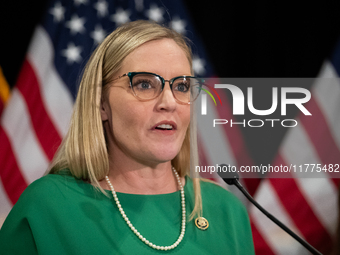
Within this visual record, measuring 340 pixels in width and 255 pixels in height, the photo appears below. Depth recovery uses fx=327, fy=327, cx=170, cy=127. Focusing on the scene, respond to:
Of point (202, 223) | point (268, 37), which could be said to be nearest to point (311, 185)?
point (268, 37)

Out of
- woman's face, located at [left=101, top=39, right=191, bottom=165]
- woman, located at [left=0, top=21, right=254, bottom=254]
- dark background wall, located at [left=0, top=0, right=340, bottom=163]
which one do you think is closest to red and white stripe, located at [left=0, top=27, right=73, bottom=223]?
dark background wall, located at [left=0, top=0, right=340, bottom=163]

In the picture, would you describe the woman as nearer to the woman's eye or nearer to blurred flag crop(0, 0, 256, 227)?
the woman's eye

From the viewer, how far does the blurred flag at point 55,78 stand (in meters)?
Result: 1.83

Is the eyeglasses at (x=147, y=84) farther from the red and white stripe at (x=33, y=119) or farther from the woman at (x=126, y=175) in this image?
the red and white stripe at (x=33, y=119)

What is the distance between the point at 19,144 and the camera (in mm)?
1836

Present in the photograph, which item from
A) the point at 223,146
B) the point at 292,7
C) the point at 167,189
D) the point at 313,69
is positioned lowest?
the point at 167,189

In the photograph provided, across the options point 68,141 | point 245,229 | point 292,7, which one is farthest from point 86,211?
point 292,7

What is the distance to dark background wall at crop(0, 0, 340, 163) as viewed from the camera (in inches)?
71.7

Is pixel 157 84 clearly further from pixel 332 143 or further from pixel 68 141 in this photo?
pixel 332 143

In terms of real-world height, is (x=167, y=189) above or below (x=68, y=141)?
below

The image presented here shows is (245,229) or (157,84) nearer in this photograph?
(157,84)

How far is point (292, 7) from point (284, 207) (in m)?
1.12

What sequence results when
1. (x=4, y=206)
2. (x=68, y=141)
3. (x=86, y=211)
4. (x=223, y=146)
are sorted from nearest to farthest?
1. (x=86, y=211)
2. (x=68, y=141)
3. (x=4, y=206)
4. (x=223, y=146)

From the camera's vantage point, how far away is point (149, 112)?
98cm
